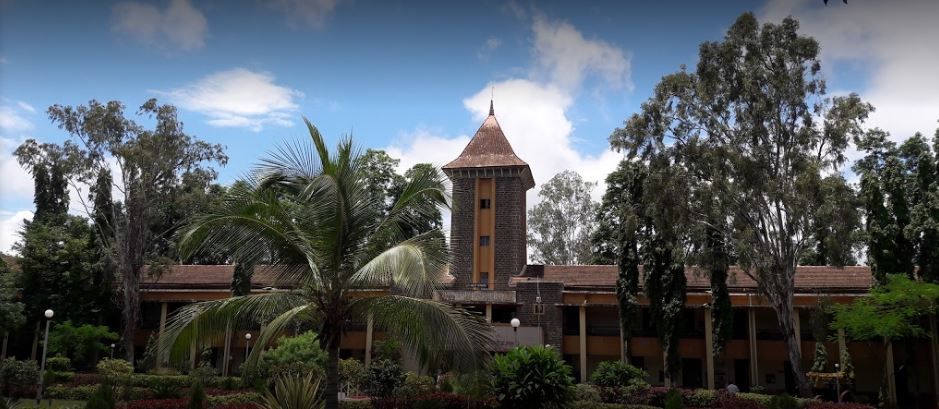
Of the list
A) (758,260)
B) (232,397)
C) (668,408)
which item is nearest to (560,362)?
(668,408)

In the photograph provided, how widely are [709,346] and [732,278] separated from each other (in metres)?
2.92

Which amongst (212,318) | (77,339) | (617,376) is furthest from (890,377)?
(77,339)

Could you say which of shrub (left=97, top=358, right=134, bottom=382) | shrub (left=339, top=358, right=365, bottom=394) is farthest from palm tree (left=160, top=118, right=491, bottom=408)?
shrub (left=97, top=358, right=134, bottom=382)

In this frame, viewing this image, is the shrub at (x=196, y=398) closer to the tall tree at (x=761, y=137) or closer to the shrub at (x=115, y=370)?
the shrub at (x=115, y=370)

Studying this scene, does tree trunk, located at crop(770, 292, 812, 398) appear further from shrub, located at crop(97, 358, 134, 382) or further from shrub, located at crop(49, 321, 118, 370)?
shrub, located at crop(49, 321, 118, 370)

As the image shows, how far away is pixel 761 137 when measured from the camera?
24141 mm

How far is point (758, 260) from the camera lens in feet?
78.3

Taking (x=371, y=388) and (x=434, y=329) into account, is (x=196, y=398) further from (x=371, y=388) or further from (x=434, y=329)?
(x=371, y=388)

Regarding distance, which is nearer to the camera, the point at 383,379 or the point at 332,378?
the point at 332,378

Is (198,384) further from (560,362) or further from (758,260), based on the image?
(758,260)

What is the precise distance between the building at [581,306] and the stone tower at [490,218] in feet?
0.16

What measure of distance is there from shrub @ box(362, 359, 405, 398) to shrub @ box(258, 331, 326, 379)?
1.45 meters

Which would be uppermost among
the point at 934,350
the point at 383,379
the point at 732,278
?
the point at 732,278

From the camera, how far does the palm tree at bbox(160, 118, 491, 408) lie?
38.7 feet
